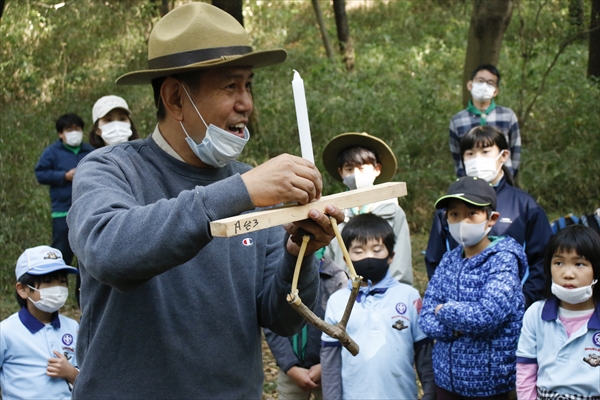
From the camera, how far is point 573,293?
3713 millimetres

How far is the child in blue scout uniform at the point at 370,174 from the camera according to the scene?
496 cm

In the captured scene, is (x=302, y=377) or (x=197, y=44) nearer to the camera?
(x=197, y=44)

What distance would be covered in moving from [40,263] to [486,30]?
6.76 metres

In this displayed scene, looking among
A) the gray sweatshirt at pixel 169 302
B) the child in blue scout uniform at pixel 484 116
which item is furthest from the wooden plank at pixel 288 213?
the child in blue scout uniform at pixel 484 116

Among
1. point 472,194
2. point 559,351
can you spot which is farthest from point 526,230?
point 559,351

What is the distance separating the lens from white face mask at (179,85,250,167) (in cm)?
220

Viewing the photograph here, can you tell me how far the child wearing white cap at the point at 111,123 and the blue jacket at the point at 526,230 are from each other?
2.99 meters

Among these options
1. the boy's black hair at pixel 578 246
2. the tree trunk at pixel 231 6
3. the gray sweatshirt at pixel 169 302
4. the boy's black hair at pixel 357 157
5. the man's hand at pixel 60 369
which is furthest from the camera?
the tree trunk at pixel 231 6

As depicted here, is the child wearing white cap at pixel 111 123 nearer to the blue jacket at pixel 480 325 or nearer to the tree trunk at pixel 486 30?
the blue jacket at pixel 480 325

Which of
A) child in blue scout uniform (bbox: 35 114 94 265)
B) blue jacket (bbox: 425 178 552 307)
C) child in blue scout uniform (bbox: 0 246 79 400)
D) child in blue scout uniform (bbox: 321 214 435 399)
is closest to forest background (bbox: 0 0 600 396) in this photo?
child in blue scout uniform (bbox: 35 114 94 265)

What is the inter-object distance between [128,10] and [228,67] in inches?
601

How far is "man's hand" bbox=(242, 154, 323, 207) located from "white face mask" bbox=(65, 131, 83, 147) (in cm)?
640

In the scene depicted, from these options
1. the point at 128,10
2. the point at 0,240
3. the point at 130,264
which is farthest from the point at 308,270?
the point at 128,10

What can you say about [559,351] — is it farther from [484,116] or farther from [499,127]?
[484,116]
